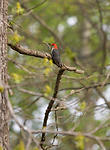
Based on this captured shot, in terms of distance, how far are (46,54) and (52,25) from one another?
25.3 feet

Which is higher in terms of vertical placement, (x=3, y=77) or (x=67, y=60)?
(x=67, y=60)

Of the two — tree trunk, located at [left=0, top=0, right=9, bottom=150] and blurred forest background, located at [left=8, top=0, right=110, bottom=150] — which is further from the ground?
blurred forest background, located at [left=8, top=0, right=110, bottom=150]

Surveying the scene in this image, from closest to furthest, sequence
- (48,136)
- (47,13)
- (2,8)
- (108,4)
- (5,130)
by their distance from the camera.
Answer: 1. (5,130)
2. (2,8)
3. (48,136)
4. (108,4)
5. (47,13)

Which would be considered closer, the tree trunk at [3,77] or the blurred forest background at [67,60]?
the tree trunk at [3,77]

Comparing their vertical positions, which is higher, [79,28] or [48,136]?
[79,28]

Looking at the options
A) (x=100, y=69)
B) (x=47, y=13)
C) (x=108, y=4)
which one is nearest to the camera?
(x=100, y=69)

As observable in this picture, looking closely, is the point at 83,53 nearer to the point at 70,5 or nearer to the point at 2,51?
the point at 70,5

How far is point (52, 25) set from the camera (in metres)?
11.3

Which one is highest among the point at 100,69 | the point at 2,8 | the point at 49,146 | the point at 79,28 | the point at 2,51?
the point at 79,28

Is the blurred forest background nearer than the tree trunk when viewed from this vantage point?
No

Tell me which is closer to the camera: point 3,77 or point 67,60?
point 3,77

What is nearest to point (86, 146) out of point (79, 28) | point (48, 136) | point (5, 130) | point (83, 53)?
point (83, 53)

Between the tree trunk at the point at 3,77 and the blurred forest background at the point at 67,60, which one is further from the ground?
the blurred forest background at the point at 67,60

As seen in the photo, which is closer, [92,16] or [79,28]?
[92,16]
